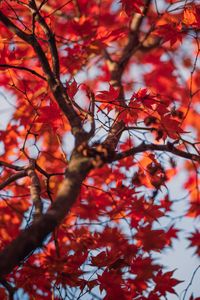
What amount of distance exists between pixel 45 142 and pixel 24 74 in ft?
4.78

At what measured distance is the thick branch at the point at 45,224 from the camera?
163 cm

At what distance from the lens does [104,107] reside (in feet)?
9.14

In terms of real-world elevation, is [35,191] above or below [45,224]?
above

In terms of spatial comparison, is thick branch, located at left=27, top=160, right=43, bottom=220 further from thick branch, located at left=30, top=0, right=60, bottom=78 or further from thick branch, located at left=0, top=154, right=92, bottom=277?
thick branch, located at left=30, top=0, right=60, bottom=78

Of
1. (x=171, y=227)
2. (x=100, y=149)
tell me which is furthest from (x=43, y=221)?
(x=171, y=227)

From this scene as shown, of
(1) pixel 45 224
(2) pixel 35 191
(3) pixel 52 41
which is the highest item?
(3) pixel 52 41

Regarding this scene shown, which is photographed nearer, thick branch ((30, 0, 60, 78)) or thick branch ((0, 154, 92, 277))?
thick branch ((0, 154, 92, 277))

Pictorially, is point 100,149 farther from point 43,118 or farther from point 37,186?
point 43,118

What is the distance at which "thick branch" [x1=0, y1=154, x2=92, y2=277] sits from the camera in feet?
5.34

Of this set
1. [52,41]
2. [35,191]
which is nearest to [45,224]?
[35,191]

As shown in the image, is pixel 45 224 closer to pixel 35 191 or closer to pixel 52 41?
pixel 35 191

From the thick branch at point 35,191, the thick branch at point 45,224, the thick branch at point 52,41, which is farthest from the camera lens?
Answer: the thick branch at point 52,41

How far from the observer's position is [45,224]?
169 centimetres

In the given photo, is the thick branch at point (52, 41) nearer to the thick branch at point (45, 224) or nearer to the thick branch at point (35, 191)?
the thick branch at point (35, 191)
